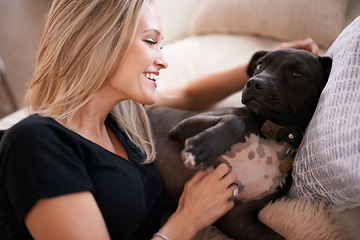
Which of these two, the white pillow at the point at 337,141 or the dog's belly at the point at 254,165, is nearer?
the white pillow at the point at 337,141

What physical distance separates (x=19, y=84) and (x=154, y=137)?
92.7 inches

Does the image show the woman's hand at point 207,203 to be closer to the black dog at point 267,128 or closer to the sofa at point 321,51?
the black dog at point 267,128

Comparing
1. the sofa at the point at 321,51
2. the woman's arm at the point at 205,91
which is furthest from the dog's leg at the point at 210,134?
the woman's arm at the point at 205,91

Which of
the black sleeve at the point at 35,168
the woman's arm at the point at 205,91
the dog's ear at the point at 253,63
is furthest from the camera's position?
the woman's arm at the point at 205,91

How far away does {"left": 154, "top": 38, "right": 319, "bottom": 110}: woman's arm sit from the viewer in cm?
151

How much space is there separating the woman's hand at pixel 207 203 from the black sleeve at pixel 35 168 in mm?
321

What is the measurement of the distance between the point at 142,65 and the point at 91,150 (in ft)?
1.02

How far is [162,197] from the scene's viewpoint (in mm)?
1188

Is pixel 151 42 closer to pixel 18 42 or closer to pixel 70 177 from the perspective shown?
pixel 70 177

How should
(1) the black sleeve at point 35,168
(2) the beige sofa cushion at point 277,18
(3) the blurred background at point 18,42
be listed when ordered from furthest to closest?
(3) the blurred background at point 18,42 → (2) the beige sofa cushion at point 277,18 → (1) the black sleeve at point 35,168

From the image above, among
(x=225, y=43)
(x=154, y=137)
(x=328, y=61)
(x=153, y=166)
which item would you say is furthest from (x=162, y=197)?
(x=225, y=43)

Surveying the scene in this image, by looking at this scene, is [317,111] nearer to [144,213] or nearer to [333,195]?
[333,195]

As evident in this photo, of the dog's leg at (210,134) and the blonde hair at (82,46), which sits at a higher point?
the blonde hair at (82,46)

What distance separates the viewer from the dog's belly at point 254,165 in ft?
3.51
